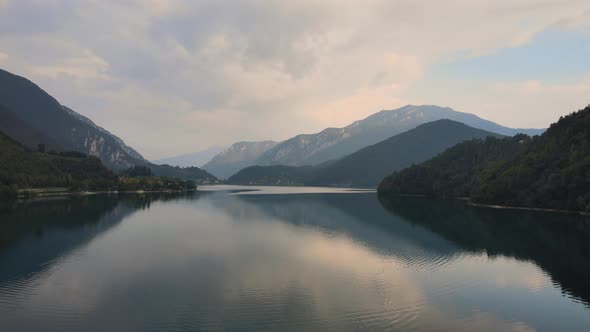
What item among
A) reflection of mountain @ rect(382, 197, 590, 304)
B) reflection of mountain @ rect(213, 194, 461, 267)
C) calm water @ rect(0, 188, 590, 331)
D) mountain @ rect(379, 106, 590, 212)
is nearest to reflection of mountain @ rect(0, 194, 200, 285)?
calm water @ rect(0, 188, 590, 331)

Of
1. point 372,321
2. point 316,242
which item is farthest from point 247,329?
point 316,242

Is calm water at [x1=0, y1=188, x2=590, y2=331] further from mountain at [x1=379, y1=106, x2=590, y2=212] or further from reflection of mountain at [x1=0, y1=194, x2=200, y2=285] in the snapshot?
mountain at [x1=379, y1=106, x2=590, y2=212]

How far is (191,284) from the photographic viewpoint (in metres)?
39.1

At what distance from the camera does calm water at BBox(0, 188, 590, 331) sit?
2950cm

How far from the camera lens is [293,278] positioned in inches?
1635

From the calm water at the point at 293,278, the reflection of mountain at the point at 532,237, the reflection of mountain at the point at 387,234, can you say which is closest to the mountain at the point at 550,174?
the reflection of mountain at the point at 532,237

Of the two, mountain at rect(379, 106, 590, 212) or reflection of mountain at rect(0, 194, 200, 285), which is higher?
mountain at rect(379, 106, 590, 212)

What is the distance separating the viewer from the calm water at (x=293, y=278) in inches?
A: 1161

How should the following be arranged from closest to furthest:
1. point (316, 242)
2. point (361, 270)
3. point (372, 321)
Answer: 1. point (372, 321)
2. point (361, 270)
3. point (316, 242)

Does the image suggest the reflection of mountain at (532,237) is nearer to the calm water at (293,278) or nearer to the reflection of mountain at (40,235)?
the calm water at (293,278)

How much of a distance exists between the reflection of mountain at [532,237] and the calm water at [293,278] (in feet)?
0.96

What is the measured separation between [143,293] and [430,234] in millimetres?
56424

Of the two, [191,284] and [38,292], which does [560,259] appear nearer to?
[191,284]

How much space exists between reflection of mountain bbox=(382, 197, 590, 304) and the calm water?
292 millimetres
